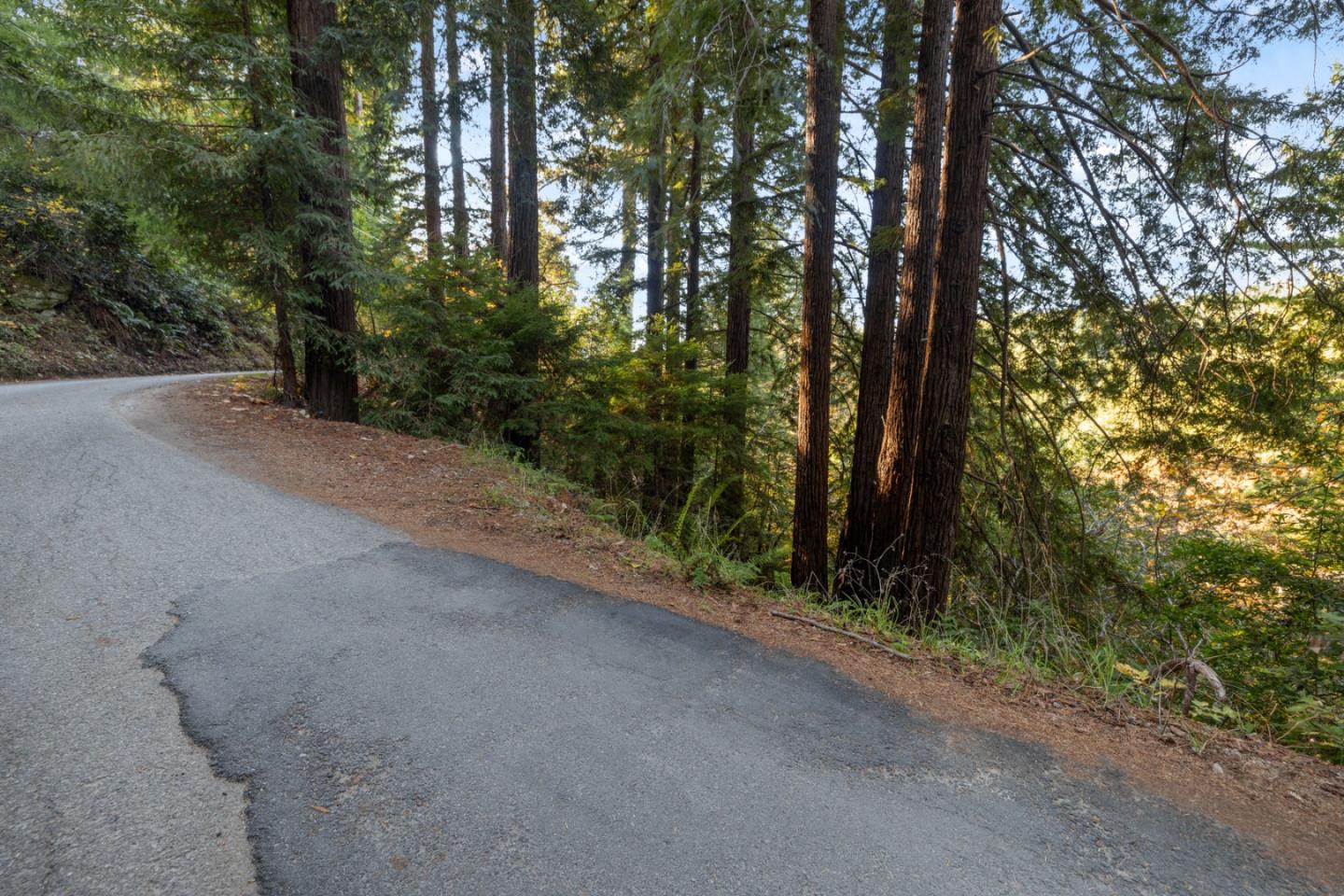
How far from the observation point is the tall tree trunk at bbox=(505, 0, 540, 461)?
8695 mm

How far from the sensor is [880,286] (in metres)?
7.25

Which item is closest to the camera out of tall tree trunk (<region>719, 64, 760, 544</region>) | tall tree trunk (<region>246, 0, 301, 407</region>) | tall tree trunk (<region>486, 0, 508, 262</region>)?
tall tree trunk (<region>246, 0, 301, 407</region>)

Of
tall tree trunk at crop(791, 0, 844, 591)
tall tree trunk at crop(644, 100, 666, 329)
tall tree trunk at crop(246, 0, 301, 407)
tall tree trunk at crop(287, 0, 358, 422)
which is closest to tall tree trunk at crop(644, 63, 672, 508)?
tall tree trunk at crop(644, 100, 666, 329)

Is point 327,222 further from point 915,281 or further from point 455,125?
point 915,281

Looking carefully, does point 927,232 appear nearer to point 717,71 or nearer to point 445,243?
point 717,71

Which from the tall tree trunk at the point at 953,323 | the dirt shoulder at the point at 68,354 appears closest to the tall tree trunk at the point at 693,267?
the tall tree trunk at the point at 953,323

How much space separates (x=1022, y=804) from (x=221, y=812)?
2.74 meters

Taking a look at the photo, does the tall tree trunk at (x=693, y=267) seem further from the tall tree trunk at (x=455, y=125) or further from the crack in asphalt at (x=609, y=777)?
the crack in asphalt at (x=609, y=777)

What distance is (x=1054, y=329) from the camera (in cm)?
640

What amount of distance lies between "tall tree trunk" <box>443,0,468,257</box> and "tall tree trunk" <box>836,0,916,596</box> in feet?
21.1

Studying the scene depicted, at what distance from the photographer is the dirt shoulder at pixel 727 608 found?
A: 2.32m

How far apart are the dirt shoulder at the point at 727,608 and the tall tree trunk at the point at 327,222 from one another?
73cm

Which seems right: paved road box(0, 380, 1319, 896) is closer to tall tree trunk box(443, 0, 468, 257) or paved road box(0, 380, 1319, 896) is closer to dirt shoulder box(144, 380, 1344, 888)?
dirt shoulder box(144, 380, 1344, 888)

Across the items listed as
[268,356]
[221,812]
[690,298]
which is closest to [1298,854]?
[221,812]
